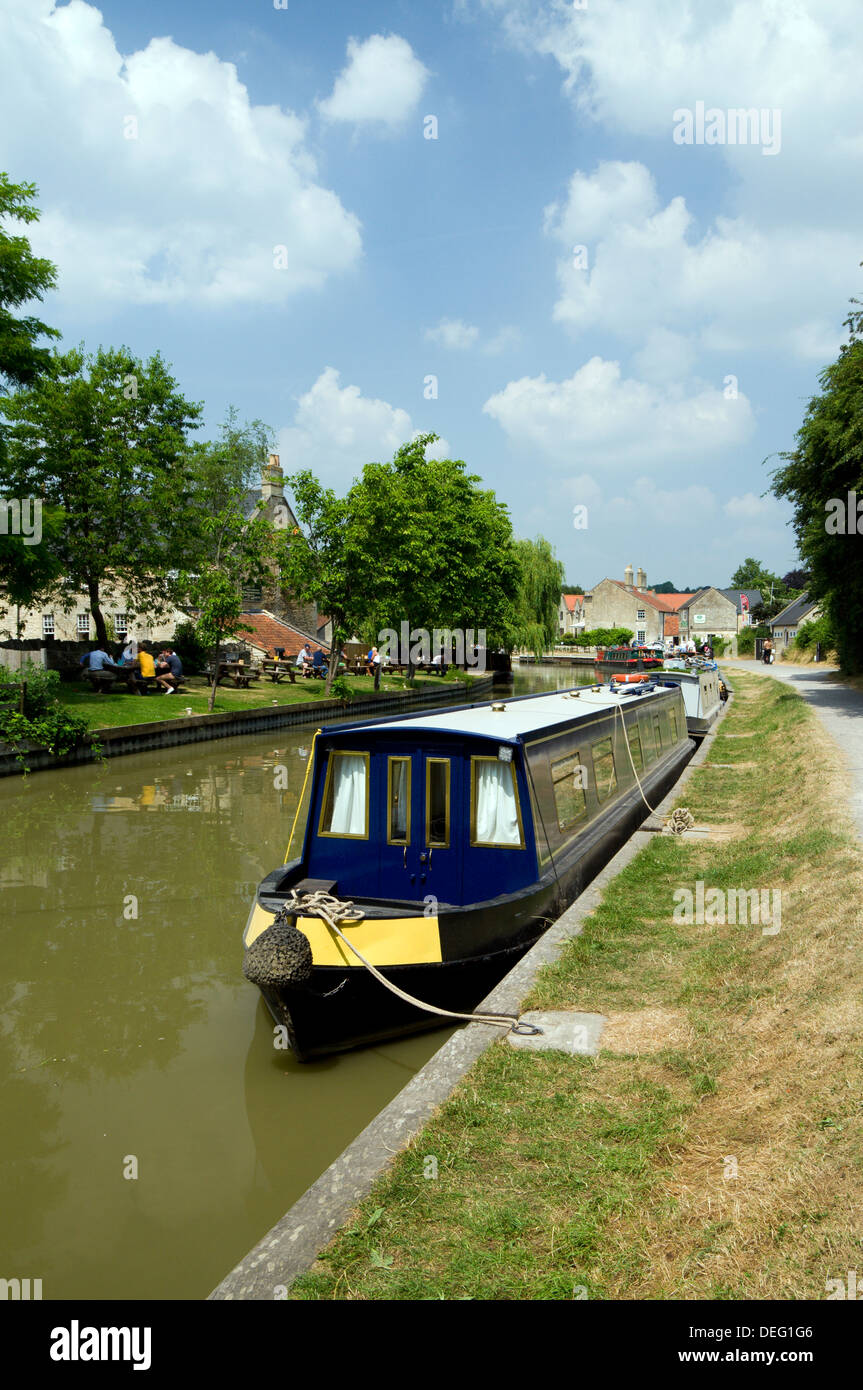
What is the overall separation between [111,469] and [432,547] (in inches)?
485

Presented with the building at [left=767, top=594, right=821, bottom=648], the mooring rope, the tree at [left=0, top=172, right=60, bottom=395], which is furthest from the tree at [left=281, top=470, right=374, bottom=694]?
the building at [left=767, top=594, right=821, bottom=648]

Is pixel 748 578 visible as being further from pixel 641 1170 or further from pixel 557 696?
pixel 641 1170

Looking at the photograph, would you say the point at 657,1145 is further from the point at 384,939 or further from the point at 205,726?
the point at 205,726

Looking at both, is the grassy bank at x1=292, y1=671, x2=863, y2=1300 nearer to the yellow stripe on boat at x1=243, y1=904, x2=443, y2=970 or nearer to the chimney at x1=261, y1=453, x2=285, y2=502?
the yellow stripe on boat at x1=243, y1=904, x2=443, y2=970

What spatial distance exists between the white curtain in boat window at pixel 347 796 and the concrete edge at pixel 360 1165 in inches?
73.1

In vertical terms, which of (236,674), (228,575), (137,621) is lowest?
(236,674)

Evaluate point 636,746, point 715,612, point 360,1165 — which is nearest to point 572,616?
point 715,612

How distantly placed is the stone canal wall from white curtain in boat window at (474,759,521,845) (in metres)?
13.2

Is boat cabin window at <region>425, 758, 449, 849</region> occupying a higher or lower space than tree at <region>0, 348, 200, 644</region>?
lower

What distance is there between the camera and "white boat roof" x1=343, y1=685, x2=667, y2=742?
7049 millimetres

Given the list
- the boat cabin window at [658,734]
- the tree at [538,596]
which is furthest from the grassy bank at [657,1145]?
the tree at [538,596]

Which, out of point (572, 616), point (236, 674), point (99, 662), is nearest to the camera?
point (99, 662)

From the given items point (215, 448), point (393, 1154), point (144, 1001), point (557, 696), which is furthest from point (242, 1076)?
point (215, 448)

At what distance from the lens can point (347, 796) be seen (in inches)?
283
